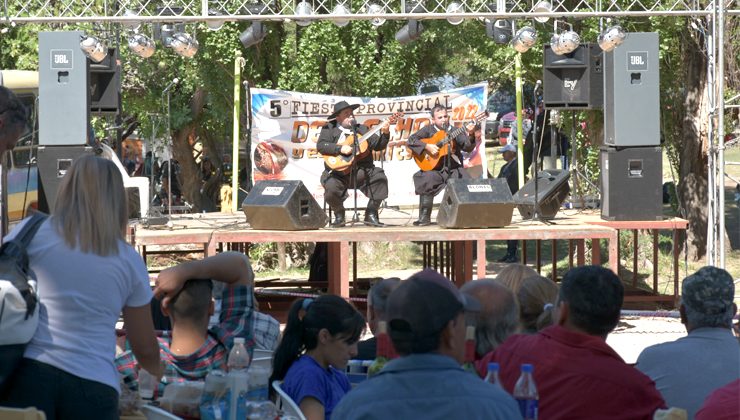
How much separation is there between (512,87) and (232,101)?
582 centimetres

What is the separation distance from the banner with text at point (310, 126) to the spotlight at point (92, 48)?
8.78 feet

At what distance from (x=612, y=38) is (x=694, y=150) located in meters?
4.25

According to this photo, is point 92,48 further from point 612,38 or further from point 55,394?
point 55,394

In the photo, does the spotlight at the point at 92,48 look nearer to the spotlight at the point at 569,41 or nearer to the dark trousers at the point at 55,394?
the spotlight at the point at 569,41

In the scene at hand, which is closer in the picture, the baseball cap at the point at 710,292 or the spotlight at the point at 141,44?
the baseball cap at the point at 710,292

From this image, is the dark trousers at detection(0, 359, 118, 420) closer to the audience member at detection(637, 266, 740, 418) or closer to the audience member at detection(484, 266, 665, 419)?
the audience member at detection(484, 266, 665, 419)

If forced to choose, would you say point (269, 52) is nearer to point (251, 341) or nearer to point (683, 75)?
point (683, 75)

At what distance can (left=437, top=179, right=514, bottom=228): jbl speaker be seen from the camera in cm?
975

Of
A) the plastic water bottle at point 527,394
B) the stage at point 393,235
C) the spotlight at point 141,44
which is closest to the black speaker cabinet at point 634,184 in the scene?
the stage at point 393,235

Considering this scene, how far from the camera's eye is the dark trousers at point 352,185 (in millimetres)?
10836

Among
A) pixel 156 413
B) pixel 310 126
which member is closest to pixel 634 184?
pixel 310 126

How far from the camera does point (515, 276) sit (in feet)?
14.7

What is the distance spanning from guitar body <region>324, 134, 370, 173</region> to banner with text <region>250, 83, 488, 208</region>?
2197mm

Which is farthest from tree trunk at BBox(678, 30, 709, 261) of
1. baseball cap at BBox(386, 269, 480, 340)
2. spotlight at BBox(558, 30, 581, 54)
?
baseball cap at BBox(386, 269, 480, 340)
